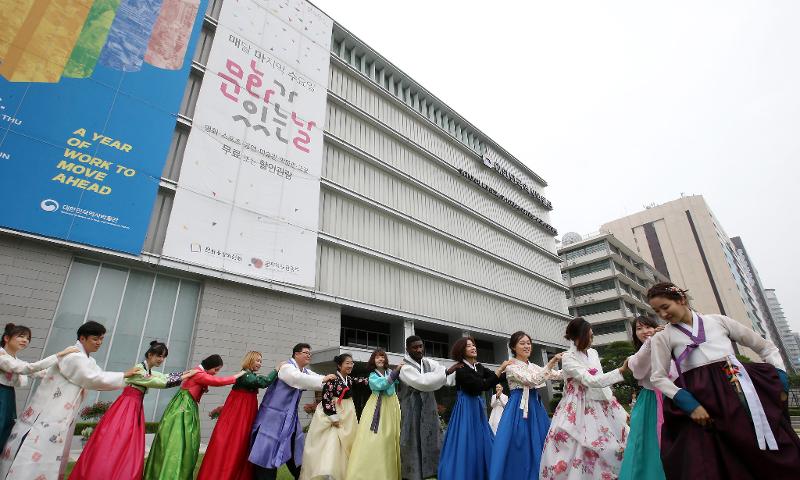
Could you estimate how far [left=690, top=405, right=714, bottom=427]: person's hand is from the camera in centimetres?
261

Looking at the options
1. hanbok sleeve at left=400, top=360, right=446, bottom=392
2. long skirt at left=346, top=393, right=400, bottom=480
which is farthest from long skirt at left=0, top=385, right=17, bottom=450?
hanbok sleeve at left=400, top=360, right=446, bottom=392

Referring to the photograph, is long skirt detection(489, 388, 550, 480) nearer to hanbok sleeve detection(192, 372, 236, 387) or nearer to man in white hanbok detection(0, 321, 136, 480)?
hanbok sleeve detection(192, 372, 236, 387)

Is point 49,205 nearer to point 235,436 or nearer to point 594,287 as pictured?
point 235,436

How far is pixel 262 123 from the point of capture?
16.1 metres

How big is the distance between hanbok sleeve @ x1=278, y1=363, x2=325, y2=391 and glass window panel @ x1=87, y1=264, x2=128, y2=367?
916cm

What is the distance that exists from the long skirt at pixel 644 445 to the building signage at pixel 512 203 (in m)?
23.8

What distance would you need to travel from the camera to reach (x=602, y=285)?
43.8 meters

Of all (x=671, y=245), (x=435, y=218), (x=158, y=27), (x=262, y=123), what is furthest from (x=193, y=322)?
(x=671, y=245)

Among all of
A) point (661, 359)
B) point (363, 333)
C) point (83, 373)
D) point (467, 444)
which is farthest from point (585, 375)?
point (363, 333)

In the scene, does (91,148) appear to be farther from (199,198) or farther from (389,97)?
(389,97)

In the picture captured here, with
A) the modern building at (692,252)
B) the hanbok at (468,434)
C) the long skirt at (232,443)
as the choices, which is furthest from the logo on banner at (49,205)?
the modern building at (692,252)

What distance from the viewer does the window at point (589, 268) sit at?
146ft

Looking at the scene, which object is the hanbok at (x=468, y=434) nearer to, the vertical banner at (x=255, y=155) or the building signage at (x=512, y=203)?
the vertical banner at (x=255, y=155)

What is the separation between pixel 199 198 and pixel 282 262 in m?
3.62
